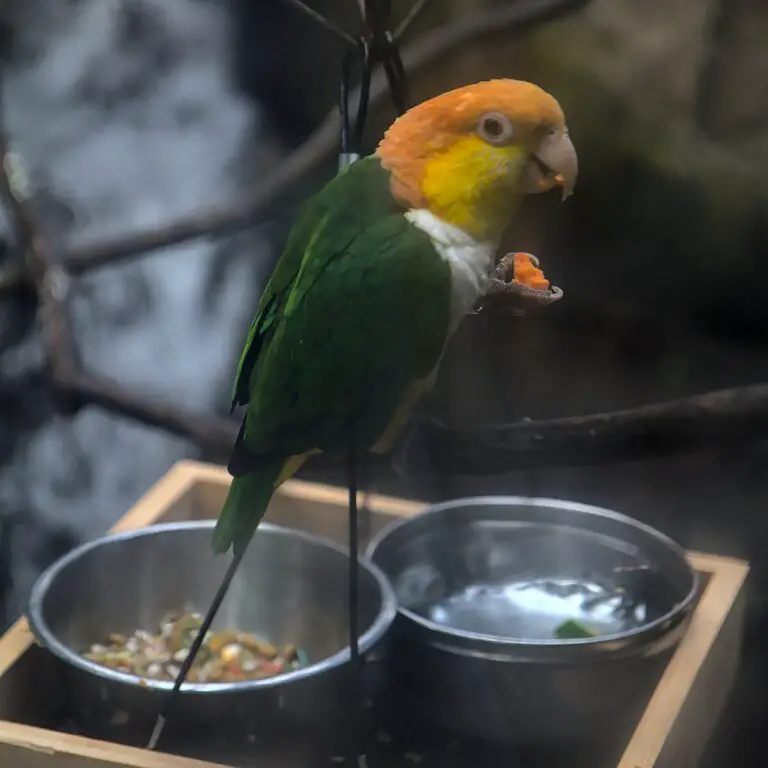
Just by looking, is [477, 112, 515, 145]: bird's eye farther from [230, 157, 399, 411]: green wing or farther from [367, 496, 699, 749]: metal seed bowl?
[367, 496, 699, 749]: metal seed bowl

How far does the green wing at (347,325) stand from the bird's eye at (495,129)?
51mm

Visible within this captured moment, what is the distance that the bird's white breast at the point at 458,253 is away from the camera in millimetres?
451

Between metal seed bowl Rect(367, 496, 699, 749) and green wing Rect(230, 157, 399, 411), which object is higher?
green wing Rect(230, 157, 399, 411)

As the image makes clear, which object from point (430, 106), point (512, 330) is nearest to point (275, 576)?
point (512, 330)

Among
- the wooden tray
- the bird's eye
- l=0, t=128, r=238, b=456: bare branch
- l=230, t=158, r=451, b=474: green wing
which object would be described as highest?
the bird's eye

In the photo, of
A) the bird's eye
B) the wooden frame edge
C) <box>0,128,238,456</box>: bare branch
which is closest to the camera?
the bird's eye

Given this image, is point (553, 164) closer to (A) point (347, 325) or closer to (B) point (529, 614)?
(A) point (347, 325)

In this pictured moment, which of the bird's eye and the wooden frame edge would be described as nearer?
the bird's eye

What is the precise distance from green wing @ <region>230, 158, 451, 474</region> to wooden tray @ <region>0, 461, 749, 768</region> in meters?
0.20

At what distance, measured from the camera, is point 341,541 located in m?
0.81

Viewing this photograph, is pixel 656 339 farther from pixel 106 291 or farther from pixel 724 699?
pixel 106 291

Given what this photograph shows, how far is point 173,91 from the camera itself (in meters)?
0.66

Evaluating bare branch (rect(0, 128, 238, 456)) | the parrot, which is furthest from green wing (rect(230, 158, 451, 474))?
bare branch (rect(0, 128, 238, 456))

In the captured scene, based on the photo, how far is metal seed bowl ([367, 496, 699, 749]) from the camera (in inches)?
23.7
